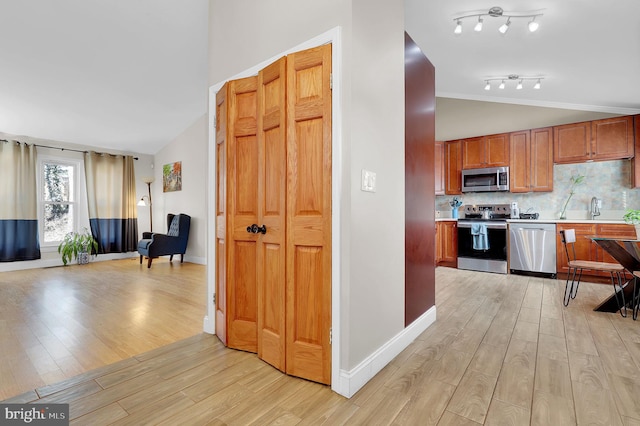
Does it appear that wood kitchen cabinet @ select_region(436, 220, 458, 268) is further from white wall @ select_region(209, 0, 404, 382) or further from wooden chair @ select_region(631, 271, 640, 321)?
white wall @ select_region(209, 0, 404, 382)

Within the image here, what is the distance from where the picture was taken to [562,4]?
260 cm

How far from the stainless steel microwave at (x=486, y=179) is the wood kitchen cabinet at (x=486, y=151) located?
0.11 metres

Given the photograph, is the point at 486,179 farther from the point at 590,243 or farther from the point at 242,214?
the point at 242,214

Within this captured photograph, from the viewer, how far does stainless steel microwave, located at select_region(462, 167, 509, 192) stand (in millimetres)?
5156

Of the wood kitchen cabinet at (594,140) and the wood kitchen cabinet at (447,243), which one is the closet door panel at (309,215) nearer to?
the wood kitchen cabinet at (447,243)

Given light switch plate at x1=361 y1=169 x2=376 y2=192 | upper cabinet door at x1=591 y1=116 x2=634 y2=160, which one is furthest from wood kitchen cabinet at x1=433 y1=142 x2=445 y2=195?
light switch plate at x1=361 y1=169 x2=376 y2=192

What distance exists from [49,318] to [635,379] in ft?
15.4

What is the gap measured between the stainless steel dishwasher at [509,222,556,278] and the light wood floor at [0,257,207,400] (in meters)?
4.68

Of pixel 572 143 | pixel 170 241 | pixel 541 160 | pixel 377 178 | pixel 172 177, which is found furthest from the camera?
pixel 172 177

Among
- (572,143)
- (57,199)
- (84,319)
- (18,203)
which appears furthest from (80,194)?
(572,143)

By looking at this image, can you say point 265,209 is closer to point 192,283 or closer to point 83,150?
point 192,283

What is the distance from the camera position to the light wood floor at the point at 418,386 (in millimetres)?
1489

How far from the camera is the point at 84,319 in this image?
2912mm

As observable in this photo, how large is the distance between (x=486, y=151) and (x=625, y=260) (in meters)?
2.87
